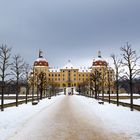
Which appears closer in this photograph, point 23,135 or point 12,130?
point 23,135

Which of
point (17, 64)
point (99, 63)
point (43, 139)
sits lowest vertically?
point (43, 139)

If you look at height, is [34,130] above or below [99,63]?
below

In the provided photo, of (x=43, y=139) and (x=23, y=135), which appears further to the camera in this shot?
(x=23, y=135)

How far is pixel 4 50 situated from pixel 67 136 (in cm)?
2011

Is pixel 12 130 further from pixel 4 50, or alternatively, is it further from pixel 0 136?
pixel 4 50

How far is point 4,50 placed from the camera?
3002 centimetres

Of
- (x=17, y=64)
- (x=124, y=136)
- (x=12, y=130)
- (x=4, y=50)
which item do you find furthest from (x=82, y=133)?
(x=17, y=64)

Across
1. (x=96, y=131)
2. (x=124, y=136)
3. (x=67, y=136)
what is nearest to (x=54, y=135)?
(x=67, y=136)

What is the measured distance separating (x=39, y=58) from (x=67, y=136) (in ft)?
568

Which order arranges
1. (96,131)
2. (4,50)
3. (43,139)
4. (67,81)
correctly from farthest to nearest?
(67,81) → (4,50) → (96,131) → (43,139)

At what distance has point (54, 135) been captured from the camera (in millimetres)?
12430

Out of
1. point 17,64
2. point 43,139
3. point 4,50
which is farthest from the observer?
point 17,64

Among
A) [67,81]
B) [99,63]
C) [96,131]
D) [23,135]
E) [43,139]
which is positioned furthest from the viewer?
[67,81]

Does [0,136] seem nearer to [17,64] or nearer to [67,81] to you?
[17,64]
